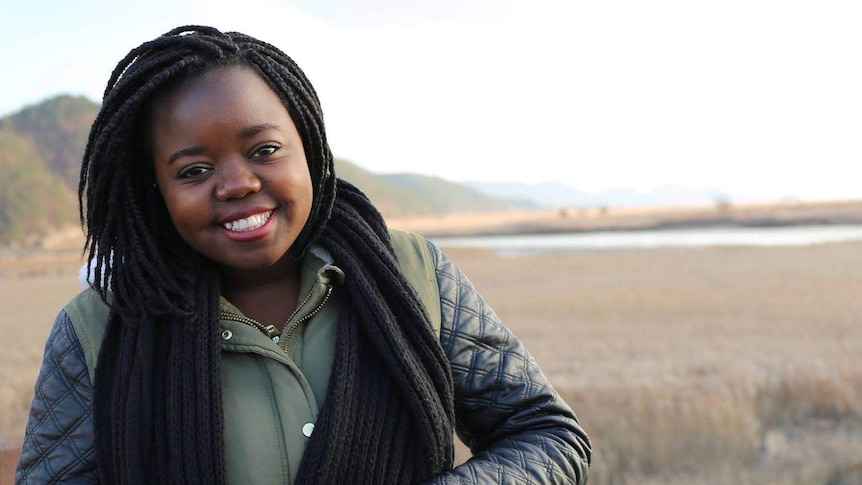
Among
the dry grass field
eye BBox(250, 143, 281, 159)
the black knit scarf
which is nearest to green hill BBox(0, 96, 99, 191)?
the dry grass field

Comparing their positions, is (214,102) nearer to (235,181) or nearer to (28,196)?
(235,181)

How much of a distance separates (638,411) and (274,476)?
4.54m

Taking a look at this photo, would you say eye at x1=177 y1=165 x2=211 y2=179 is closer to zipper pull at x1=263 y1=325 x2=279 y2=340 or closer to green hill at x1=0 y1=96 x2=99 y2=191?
zipper pull at x1=263 y1=325 x2=279 y2=340

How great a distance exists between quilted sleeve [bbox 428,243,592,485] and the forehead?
547 mm

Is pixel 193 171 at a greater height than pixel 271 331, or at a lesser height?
greater

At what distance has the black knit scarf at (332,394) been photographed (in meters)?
1.70

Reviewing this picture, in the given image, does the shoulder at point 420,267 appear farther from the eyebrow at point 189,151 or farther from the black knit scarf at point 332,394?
the eyebrow at point 189,151

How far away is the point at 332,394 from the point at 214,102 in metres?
0.61

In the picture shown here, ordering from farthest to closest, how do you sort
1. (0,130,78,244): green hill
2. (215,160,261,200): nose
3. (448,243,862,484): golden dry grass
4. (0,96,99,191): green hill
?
(0,96,99,191): green hill < (0,130,78,244): green hill < (448,243,862,484): golden dry grass < (215,160,261,200): nose

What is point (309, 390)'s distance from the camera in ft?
5.77

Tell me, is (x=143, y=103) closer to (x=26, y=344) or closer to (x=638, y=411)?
(x=638, y=411)

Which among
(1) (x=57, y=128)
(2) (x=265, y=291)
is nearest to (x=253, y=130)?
(2) (x=265, y=291)

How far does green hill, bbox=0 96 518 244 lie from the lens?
112m

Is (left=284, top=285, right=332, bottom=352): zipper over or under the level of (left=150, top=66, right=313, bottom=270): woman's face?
under
